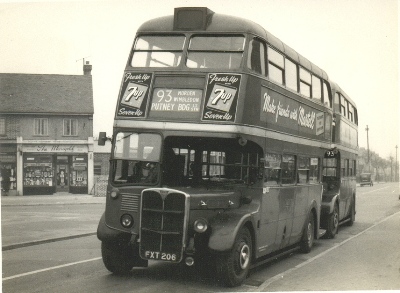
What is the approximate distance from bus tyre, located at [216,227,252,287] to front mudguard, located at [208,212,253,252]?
0.18 meters

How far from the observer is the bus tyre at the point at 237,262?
817 centimetres

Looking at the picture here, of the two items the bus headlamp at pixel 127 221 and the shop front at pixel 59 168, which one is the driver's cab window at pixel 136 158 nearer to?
the bus headlamp at pixel 127 221

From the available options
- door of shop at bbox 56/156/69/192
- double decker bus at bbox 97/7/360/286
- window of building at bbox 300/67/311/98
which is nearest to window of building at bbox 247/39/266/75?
double decker bus at bbox 97/7/360/286

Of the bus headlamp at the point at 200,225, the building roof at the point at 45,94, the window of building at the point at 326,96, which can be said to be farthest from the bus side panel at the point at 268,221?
the building roof at the point at 45,94

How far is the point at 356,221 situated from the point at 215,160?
10.7 meters

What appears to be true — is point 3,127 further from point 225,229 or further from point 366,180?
point 366,180

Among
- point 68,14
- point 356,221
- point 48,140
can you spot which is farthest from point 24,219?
point 356,221

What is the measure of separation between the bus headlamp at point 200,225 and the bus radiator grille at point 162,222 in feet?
0.61

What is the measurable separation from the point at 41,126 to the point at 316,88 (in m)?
12.3

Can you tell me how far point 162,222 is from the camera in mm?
8195

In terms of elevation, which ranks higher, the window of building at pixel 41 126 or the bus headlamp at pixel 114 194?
the window of building at pixel 41 126

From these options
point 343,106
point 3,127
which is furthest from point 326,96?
point 3,127

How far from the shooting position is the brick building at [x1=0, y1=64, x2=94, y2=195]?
609 inches

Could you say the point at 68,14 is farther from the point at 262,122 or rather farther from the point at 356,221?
the point at 356,221
